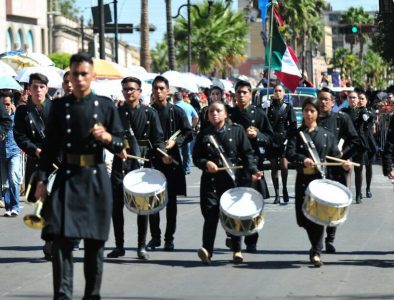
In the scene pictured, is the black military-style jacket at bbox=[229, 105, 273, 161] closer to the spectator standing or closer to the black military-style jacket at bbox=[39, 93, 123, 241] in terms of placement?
the black military-style jacket at bbox=[39, 93, 123, 241]

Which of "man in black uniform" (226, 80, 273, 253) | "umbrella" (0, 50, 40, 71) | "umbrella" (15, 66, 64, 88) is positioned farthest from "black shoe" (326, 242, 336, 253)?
Answer: "umbrella" (0, 50, 40, 71)

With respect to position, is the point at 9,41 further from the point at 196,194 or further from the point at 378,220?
the point at 378,220

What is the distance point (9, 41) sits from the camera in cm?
6838

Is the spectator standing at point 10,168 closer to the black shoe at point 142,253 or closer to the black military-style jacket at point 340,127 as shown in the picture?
the black shoe at point 142,253

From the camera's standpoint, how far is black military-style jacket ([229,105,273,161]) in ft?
45.9

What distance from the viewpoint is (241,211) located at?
12211 millimetres

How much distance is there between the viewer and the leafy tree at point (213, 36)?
86500 mm

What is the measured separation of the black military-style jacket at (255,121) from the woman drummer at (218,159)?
1.14m

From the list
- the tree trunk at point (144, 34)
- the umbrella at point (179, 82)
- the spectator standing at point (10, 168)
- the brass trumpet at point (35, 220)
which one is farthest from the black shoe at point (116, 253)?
the tree trunk at point (144, 34)

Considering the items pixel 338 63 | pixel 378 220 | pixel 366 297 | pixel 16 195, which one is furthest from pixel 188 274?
pixel 338 63

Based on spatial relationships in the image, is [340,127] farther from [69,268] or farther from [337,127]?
[69,268]

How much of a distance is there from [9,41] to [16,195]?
2009 inches

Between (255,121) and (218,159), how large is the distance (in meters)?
1.52

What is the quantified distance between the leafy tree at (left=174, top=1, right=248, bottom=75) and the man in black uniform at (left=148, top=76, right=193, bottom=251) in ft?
236
